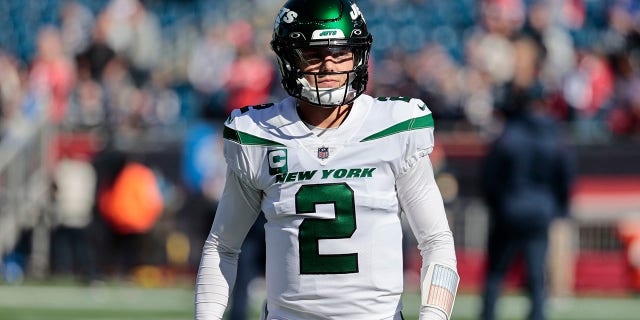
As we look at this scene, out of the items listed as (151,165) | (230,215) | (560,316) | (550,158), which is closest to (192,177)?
(151,165)

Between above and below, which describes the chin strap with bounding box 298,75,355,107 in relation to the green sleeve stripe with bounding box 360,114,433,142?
above

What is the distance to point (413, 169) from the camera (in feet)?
13.0

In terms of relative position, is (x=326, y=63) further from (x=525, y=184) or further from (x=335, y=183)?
(x=525, y=184)

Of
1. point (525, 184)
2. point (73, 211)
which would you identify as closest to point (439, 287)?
point (525, 184)

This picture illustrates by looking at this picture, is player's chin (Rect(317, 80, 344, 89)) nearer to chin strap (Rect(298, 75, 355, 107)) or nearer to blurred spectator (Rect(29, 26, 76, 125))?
chin strap (Rect(298, 75, 355, 107))

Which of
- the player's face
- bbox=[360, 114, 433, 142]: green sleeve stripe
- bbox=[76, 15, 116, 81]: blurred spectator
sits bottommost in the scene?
bbox=[360, 114, 433, 142]: green sleeve stripe

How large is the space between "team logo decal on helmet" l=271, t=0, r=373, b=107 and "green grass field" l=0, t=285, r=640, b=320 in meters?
7.04

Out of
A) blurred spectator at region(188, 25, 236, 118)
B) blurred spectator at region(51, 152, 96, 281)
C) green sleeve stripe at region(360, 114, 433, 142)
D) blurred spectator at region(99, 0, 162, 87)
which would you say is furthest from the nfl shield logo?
blurred spectator at region(99, 0, 162, 87)

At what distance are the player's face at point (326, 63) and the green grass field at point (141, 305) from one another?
7.07 m

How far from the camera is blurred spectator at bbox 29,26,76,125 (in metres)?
16.0

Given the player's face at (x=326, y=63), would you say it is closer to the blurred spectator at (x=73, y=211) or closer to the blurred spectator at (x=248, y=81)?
the blurred spectator at (x=248, y=81)

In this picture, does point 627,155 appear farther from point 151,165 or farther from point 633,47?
point 151,165

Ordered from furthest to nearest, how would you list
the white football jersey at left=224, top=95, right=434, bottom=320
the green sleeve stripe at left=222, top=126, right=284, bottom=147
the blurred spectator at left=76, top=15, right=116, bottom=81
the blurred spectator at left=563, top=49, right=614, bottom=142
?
the blurred spectator at left=76, top=15, right=116, bottom=81
the blurred spectator at left=563, top=49, right=614, bottom=142
the green sleeve stripe at left=222, top=126, right=284, bottom=147
the white football jersey at left=224, top=95, right=434, bottom=320

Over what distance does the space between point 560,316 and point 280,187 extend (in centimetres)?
814
